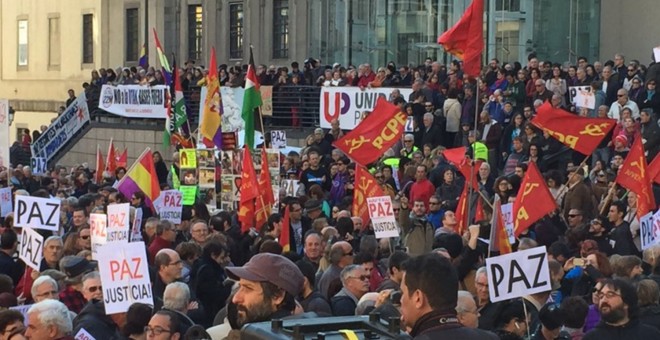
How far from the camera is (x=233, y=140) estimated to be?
24.0 meters

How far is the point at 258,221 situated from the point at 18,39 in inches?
1603

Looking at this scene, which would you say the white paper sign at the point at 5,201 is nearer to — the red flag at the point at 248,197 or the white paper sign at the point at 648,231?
the red flag at the point at 248,197

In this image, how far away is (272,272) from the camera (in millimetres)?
6473

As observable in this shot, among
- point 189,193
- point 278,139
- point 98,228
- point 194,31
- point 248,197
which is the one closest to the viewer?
point 98,228

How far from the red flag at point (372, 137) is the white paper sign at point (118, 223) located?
4631 millimetres

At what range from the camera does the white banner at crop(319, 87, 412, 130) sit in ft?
90.8

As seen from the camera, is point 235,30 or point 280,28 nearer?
point 280,28

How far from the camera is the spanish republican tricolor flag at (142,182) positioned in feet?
64.1

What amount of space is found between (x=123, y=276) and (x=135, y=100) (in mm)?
25982

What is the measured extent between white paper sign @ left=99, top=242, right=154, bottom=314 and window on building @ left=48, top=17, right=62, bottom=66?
43935 millimetres

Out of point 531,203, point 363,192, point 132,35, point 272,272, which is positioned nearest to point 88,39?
point 132,35

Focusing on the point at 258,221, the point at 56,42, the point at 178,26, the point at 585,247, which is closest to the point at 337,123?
the point at 258,221

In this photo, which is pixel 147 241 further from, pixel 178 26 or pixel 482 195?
pixel 178 26

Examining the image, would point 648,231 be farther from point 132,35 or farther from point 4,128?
point 132,35
